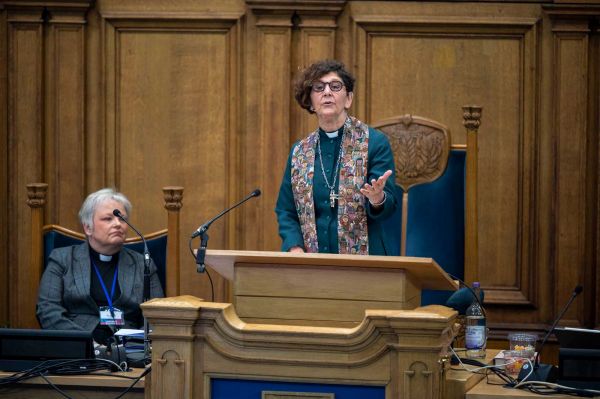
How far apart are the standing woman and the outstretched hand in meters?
0.18

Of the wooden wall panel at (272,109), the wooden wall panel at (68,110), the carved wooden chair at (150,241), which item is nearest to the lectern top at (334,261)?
the carved wooden chair at (150,241)

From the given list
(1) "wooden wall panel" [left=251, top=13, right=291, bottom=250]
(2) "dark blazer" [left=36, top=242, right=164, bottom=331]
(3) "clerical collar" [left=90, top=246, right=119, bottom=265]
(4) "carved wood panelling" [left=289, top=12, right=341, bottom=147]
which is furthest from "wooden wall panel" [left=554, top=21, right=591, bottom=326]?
(3) "clerical collar" [left=90, top=246, right=119, bottom=265]

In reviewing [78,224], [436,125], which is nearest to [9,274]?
[78,224]

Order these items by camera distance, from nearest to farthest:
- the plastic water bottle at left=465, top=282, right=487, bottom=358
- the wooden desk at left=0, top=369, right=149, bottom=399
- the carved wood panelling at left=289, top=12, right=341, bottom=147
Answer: the wooden desk at left=0, top=369, right=149, bottom=399
the plastic water bottle at left=465, top=282, right=487, bottom=358
the carved wood panelling at left=289, top=12, right=341, bottom=147

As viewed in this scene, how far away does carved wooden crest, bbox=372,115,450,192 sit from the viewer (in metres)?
4.96

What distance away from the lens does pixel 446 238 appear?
4.93 m

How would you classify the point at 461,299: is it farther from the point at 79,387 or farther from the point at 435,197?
the point at 79,387

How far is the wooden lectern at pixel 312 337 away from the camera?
2.89 meters

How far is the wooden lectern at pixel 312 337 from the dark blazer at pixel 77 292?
1.41 meters

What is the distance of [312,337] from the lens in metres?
2.95

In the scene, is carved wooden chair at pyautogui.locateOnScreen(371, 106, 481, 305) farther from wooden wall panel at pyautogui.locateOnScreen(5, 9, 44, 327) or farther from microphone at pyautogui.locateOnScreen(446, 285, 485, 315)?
wooden wall panel at pyautogui.locateOnScreen(5, 9, 44, 327)

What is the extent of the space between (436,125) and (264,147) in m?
1.04

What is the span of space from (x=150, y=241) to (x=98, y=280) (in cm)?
31

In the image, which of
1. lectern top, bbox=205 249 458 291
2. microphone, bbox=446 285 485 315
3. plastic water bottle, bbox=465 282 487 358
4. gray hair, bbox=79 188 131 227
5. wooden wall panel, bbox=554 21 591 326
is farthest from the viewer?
wooden wall panel, bbox=554 21 591 326
